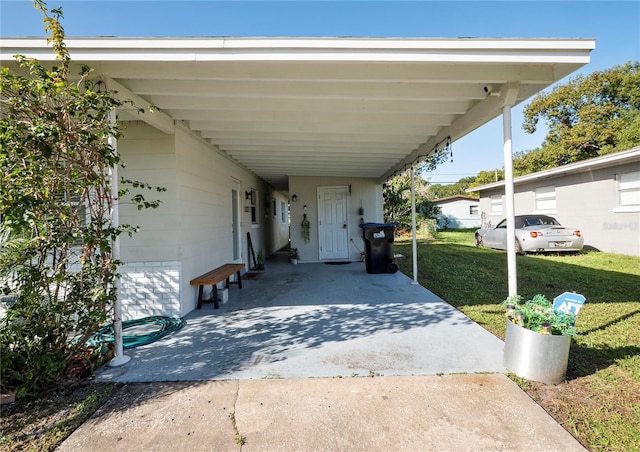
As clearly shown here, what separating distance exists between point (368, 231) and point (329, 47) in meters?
4.66

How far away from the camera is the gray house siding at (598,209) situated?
8125mm

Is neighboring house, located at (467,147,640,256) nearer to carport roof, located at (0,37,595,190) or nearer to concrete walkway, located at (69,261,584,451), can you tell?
carport roof, located at (0,37,595,190)

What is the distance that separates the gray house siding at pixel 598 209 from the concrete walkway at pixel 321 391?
7.87 m

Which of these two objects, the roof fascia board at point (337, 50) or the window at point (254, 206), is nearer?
the roof fascia board at point (337, 50)

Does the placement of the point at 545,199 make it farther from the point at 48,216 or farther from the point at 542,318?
the point at 48,216

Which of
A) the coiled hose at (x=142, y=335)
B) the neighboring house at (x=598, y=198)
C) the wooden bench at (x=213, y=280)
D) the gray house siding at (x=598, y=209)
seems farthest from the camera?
the gray house siding at (x=598, y=209)

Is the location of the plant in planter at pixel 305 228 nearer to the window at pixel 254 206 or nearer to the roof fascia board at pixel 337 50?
the window at pixel 254 206

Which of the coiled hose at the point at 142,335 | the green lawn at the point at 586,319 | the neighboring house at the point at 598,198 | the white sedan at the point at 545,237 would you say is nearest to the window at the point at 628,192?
the neighboring house at the point at 598,198

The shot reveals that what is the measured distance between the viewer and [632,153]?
24.5ft

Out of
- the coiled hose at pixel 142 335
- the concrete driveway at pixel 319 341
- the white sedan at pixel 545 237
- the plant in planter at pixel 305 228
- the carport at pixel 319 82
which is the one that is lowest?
the concrete driveway at pixel 319 341

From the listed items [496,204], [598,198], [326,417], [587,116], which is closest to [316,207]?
[326,417]

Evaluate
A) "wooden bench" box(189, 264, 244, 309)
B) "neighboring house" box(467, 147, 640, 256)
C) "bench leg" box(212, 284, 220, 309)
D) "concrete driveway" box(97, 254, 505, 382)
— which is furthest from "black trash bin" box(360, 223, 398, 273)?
"neighboring house" box(467, 147, 640, 256)

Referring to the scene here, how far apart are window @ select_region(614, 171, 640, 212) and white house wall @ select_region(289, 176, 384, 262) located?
6592 millimetres

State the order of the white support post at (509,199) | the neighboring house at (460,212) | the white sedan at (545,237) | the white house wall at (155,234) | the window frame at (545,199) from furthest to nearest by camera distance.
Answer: the neighboring house at (460,212), the window frame at (545,199), the white sedan at (545,237), the white house wall at (155,234), the white support post at (509,199)
